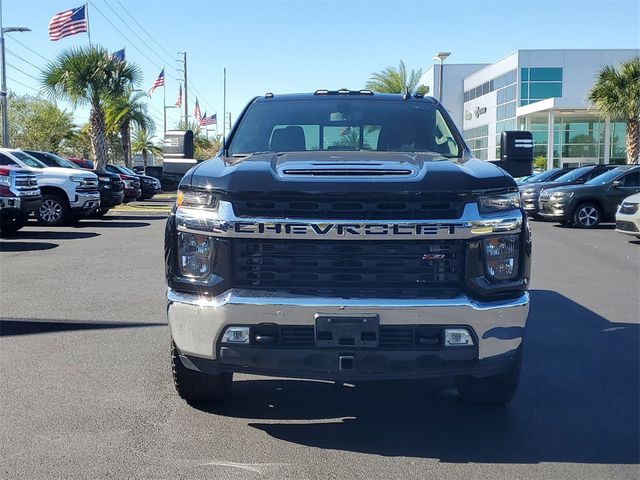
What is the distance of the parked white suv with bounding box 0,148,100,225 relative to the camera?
1756cm

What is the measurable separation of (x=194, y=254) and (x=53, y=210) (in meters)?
15.0

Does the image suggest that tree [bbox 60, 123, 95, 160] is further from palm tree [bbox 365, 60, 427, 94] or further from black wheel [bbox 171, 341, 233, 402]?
black wheel [bbox 171, 341, 233, 402]

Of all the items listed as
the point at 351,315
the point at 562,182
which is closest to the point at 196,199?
the point at 351,315

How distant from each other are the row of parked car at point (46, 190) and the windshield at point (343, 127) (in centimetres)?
993

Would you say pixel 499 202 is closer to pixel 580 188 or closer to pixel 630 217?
pixel 630 217

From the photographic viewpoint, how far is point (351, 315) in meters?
3.77

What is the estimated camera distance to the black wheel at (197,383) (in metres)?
4.55

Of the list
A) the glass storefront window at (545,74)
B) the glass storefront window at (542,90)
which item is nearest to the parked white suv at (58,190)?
the glass storefront window at (542,90)

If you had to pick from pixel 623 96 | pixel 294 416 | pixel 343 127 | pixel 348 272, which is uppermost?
pixel 623 96

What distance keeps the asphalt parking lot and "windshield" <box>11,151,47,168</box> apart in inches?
421

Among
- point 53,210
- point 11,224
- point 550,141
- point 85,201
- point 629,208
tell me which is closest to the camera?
point 629,208

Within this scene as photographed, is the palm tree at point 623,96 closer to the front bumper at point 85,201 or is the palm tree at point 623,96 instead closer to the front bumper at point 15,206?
the front bumper at point 85,201

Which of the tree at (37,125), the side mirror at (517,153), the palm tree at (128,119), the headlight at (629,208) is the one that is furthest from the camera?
the tree at (37,125)

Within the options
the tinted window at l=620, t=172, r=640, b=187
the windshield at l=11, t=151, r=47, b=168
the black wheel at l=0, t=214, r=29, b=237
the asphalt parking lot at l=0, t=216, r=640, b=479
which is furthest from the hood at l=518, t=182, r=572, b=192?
the black wheel at l=0, t=214, r=29, b=237
